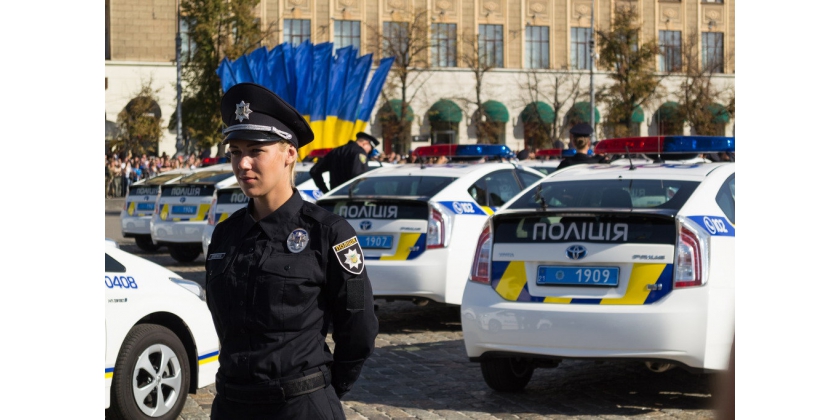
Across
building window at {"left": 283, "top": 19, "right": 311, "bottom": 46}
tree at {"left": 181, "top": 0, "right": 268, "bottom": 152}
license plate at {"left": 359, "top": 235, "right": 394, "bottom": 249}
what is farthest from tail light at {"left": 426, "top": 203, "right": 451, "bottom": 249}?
building window at {"left": 283, "top": 19, "right": 311, "bottom": 46}

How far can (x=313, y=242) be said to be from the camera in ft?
11.0

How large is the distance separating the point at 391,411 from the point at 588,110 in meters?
49.7

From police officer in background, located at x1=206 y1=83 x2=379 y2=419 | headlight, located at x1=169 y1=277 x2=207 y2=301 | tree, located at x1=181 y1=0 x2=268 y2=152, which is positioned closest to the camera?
police officer in background, located at x1=206 y1=83 x2=379 y2=419

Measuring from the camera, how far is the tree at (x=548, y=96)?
55719 millimetres

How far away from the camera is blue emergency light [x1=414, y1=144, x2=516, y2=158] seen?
45.1 feet

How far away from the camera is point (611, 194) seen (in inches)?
285

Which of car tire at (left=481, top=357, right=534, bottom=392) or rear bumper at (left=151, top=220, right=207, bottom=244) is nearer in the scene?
car tire at (left=481, top=357, right=534, bottom=392)

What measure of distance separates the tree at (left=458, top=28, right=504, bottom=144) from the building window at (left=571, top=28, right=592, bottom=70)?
412 cm

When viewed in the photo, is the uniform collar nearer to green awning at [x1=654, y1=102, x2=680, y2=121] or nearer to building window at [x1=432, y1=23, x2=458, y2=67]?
green awning at [x1=654, y1=102, x2=680, y2=121]

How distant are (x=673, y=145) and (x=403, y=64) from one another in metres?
42.5

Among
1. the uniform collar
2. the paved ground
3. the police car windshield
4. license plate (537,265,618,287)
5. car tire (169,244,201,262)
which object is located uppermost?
the police car windshield

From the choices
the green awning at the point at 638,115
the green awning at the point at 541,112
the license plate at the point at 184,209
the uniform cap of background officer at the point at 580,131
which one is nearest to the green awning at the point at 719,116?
the green awning at the point at 638,115
